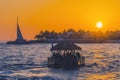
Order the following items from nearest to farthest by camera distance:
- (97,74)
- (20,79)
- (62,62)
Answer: (20,79) → (97,74) → (62,62)

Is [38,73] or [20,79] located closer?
[20,79]

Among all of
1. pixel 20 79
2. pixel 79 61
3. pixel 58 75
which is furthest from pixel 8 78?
pixel 79 61

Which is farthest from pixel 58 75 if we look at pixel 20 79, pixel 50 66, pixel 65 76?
pixel 50 66

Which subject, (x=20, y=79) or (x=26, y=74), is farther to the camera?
(x=26, y=74)

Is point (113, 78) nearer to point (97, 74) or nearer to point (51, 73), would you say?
point (97, 74)

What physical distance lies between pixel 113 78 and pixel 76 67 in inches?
434

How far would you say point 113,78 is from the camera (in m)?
53.8

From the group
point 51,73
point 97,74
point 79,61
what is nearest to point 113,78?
point 97,74

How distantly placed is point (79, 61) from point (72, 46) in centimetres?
339

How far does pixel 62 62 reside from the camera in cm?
6359

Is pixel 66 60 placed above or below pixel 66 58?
below

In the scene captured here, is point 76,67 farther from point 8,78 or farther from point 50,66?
point 8,78

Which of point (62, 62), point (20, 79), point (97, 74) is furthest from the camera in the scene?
point (62, 62)

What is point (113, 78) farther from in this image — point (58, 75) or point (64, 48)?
point (64, 48)
